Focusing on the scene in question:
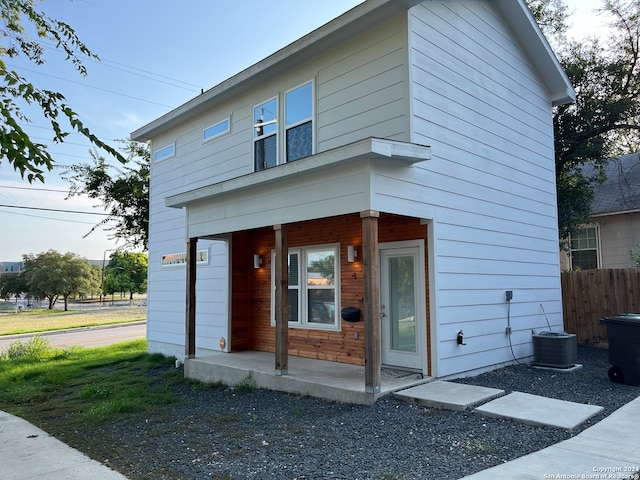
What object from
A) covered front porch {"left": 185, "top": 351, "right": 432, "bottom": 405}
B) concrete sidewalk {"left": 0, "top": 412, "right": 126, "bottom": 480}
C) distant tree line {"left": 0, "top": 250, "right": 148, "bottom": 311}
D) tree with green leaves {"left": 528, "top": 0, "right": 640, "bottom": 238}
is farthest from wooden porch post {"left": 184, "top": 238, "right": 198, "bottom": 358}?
distant tree line {"left": 0, "top": 250, "right": 148, "bottom": 311}

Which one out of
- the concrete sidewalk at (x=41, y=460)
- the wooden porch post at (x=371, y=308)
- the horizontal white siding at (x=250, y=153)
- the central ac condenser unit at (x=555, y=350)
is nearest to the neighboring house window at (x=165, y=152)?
the horizontal white siding at (x=250, y=153)

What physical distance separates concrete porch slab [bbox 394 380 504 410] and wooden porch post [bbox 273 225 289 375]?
1860 millimetres

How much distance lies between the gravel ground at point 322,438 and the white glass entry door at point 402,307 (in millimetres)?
895

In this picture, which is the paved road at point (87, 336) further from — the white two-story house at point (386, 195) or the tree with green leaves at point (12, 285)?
the tree with green leaves at point (12, 285)

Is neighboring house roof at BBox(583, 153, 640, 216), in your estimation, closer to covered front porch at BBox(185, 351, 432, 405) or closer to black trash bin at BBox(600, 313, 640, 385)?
black trash bin at BBox(600, 313, 640, 385)

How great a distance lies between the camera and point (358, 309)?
775cm

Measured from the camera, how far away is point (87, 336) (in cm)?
2128

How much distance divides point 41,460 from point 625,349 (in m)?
7.22

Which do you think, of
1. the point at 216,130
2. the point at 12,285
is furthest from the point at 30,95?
the point at 12,285

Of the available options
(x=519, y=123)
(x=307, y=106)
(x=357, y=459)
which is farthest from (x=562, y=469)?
(x=519, y=123)

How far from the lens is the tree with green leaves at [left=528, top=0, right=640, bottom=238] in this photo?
1177 cm

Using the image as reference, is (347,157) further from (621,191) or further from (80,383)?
(621,191)

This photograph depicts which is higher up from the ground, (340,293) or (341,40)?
(341,40)

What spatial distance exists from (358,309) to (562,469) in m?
4.41
